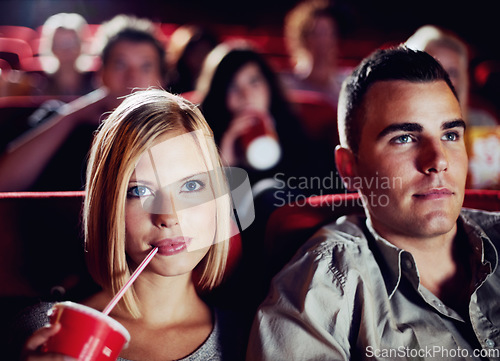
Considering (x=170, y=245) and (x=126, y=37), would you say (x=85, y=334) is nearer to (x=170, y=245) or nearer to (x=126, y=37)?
(x=170, y=245)

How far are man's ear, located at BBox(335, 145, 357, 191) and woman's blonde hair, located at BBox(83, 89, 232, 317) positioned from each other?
0.26 m

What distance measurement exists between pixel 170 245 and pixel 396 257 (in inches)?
15.4

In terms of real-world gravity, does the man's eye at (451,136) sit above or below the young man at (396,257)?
above

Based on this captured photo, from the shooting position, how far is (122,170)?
70 cm

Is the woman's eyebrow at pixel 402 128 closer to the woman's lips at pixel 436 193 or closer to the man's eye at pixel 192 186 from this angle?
the woman's lips at pixel 436 193

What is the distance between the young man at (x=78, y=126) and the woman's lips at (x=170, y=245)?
494 mm

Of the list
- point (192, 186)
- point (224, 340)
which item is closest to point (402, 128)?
point (192, 186)

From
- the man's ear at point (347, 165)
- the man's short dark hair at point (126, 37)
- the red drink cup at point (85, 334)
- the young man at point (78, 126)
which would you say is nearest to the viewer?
the red drink cup at point (85, 334)

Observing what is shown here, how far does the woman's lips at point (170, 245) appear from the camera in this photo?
2.25 feet

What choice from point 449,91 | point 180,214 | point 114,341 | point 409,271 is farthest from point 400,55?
point 114,341

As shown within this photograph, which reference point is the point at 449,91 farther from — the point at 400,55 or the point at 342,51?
the point at 342,51

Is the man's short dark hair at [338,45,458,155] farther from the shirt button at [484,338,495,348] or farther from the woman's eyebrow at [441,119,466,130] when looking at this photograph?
the shirt button at [484,338,495,348]

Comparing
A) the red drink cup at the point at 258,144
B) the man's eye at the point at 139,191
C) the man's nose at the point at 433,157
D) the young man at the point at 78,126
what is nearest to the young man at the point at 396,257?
the man's nose at the point at 433,157

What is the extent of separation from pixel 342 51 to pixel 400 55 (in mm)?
3387
